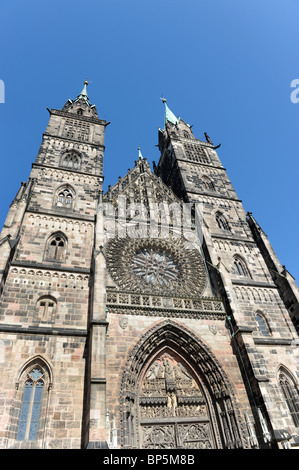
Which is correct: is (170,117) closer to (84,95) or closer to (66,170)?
(84,95)

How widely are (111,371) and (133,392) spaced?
1.06 meters

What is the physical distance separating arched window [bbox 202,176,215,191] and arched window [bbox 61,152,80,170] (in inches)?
361

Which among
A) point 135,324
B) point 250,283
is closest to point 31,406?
point 135,324

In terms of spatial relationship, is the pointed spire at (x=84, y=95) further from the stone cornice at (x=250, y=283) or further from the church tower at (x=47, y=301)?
the stone cornice at (x=250, y=283)

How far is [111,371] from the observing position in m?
9.60

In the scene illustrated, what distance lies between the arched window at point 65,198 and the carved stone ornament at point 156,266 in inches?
147

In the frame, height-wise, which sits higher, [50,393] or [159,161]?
[159,161]

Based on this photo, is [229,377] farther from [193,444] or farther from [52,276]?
[52,276]

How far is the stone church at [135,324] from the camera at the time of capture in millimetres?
9062

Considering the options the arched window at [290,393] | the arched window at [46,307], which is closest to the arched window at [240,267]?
the arched window at [290,393]

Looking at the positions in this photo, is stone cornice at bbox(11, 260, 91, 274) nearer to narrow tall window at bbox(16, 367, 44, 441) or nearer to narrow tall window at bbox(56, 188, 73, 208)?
narrow tall window at bbox(16, 367, 44, 441)
